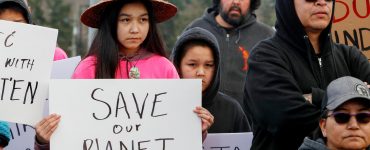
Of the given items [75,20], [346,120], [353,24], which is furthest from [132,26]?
[75,20]

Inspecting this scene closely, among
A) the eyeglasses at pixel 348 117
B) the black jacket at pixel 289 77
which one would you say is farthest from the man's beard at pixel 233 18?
the eyeglasses at pixel 348 117

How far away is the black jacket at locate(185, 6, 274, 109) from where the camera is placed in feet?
29.8

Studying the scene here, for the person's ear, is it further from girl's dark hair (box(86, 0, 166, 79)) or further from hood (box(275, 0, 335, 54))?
girl's dark hair (box(86, 0, 166, 79))

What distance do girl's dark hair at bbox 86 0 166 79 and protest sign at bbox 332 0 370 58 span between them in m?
1.44

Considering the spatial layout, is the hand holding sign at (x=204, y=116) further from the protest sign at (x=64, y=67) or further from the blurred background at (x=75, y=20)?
the blurred background at (x=75, y=20)

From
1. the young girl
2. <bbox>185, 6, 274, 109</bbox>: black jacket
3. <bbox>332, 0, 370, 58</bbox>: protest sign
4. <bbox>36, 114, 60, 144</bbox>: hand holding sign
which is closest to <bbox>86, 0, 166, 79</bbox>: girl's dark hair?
the young girl

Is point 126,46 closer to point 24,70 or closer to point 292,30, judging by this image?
point 24,70

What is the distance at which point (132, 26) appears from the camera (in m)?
6.38

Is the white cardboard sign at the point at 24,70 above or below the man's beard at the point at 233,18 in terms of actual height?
below

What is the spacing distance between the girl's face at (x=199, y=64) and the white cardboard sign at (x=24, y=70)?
1.18 metres

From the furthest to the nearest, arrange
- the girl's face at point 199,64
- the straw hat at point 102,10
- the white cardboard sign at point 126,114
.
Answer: the girl's face at point 199,64, the straw hat at point 102,10, the white cardboard sign at point 126,114

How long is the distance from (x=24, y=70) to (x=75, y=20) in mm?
29504

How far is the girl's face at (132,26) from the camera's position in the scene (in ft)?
20.9

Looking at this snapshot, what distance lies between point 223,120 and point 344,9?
3.73 ft
